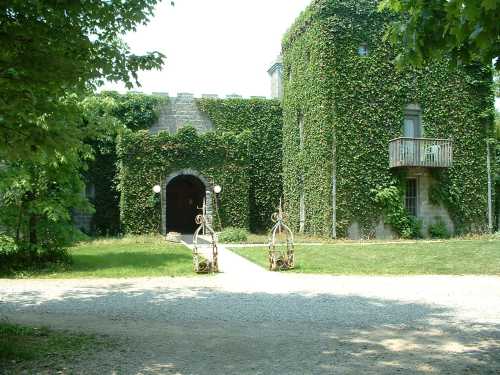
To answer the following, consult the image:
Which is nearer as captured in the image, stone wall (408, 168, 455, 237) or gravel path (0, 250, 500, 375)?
gravel path (0, 250, 500, 375)

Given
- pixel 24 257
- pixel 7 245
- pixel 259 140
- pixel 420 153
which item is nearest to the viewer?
pixel 7 245

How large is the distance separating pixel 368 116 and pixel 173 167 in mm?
8354

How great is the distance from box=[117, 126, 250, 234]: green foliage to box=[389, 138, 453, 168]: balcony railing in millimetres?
6205

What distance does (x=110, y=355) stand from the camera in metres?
5.57

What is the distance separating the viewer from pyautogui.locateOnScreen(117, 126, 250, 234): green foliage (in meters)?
21.6

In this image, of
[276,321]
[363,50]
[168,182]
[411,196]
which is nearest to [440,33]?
[276,321]

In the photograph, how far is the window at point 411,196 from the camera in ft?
71.4

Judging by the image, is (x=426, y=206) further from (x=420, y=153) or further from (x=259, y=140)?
(x=259, y=140)

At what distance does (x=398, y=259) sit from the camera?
1403cm

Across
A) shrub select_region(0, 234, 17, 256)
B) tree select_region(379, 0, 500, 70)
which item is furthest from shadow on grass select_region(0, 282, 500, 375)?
tree select_region(379, 0, 500, 70)

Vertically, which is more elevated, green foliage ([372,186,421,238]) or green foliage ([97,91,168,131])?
green foliage ([97,91,168,131])

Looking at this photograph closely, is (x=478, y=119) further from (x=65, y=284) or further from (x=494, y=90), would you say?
(x=65, y=284)

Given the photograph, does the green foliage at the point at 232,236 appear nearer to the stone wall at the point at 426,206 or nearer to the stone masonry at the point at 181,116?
the stone masonry at the point at 181,116

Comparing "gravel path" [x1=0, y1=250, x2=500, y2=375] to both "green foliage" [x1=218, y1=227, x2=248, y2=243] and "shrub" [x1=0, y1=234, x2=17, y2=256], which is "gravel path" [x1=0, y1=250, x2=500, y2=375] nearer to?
"shrub" [x1=0, y1=234, x2=17, y2=256]
